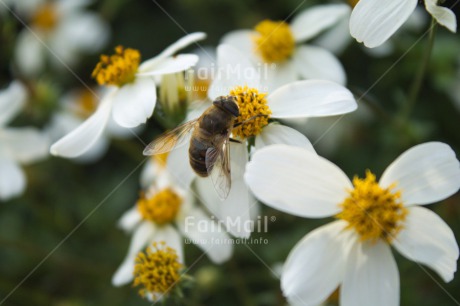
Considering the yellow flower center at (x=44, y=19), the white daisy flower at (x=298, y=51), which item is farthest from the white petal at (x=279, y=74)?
the yellow flower center at (x=44, y=19)

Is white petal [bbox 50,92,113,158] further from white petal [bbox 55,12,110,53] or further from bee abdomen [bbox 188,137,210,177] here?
white petal [bbox 55,12,110,53]

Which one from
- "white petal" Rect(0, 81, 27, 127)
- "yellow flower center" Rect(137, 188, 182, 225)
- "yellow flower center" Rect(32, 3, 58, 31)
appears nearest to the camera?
"yellow flower center" Rect(137, 188, 182, 225)

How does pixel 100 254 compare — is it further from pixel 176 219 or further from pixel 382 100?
pixel 382 100

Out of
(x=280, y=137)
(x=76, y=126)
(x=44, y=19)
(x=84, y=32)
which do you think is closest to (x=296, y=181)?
(x=280, y=137)

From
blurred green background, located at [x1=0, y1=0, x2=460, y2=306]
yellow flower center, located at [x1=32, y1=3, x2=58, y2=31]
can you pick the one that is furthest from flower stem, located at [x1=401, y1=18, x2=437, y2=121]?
yellow flower center, located at [x1=32, y1=3, x2=58, y2=31]

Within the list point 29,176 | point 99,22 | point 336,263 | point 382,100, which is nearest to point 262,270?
point 382,100
